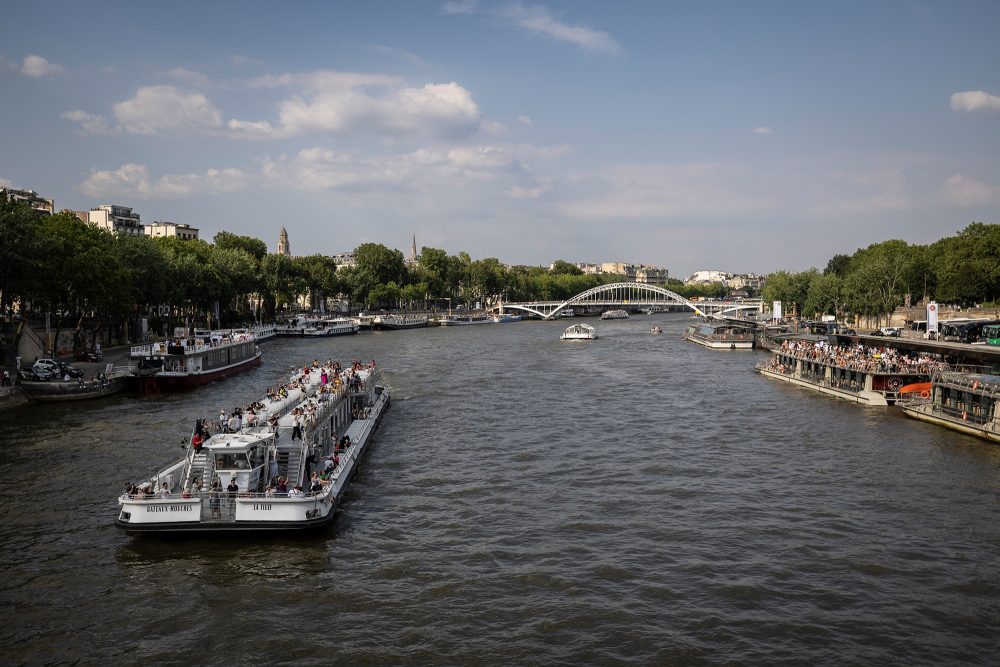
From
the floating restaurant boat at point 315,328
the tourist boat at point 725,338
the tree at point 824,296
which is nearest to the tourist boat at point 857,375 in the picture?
the tourist boat at point 725,338

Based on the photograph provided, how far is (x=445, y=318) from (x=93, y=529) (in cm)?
12723

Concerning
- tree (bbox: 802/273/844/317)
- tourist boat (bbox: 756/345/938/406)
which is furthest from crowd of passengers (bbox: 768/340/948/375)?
tree (bbox: 802/273/844/317)

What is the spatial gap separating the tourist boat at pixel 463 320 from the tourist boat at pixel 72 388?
3929 inches

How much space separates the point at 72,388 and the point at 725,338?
73358 millimetres

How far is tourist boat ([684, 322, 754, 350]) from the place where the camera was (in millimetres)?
89562

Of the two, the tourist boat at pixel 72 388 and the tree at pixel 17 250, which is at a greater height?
the tree at pixel 17 250

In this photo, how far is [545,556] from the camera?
20.1m

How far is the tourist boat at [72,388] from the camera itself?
138ft

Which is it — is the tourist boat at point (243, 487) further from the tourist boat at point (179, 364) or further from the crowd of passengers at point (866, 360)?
the crowd of passengers at point (866, 360)

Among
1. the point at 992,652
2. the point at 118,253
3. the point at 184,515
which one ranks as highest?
the point at 118,253

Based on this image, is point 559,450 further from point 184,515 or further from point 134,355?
point 134,355

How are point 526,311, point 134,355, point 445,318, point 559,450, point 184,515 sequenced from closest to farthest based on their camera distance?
point 184,515
point 559,450
point 134,355
point 445,318
point 526,311

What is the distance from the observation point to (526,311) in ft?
592

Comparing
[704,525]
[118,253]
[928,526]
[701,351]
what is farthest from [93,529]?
[701,351]
